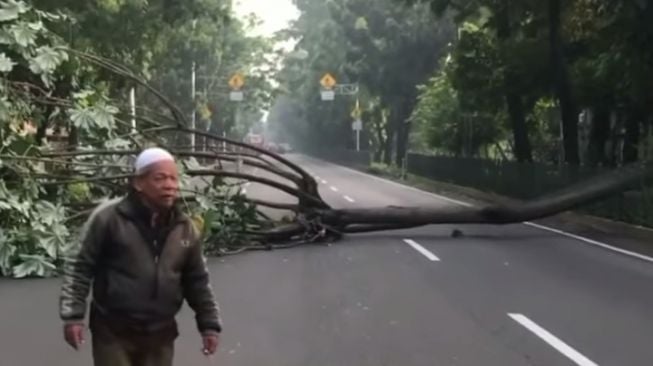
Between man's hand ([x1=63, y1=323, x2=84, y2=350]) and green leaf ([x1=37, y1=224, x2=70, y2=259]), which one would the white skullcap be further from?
green leaf ([x1=37, y1=224, x2=70, y2=259])

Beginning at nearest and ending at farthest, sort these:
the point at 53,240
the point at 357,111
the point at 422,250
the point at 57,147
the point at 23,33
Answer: the point at 53,240
the point at 23,33
the point at 57,147
the point at 422,250
the point at 357,111

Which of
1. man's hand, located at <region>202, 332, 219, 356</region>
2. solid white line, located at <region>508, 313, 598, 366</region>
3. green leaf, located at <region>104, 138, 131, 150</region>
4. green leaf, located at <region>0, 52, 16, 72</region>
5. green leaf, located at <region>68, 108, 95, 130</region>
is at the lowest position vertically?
solid white line, located at <region>508, 313, 598, 366</region>

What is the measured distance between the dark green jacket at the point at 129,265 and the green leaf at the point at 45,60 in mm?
10299

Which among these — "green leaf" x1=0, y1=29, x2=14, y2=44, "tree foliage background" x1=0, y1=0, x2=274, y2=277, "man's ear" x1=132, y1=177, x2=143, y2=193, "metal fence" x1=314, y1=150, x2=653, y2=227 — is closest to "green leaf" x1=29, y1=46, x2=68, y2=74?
"tree foliage background" x1=0, y1=0, x2=274, y2=277

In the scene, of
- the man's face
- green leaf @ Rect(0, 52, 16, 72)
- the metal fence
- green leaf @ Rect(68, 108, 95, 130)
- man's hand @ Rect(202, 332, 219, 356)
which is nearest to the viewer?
the man's face

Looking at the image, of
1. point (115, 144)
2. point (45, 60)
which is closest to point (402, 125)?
point (115, 144)

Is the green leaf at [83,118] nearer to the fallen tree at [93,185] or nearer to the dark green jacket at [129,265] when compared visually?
the fallen tree at [93,185]

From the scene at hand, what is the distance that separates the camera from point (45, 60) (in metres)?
14.4

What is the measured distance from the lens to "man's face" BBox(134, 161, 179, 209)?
450 cm

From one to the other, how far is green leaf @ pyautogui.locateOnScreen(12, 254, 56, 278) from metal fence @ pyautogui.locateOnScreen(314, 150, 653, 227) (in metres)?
12.5

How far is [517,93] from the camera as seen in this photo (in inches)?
1161

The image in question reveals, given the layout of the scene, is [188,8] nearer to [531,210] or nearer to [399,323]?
[531,210]

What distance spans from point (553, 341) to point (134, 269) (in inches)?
207

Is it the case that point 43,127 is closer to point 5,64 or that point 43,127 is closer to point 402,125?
point 5,64
